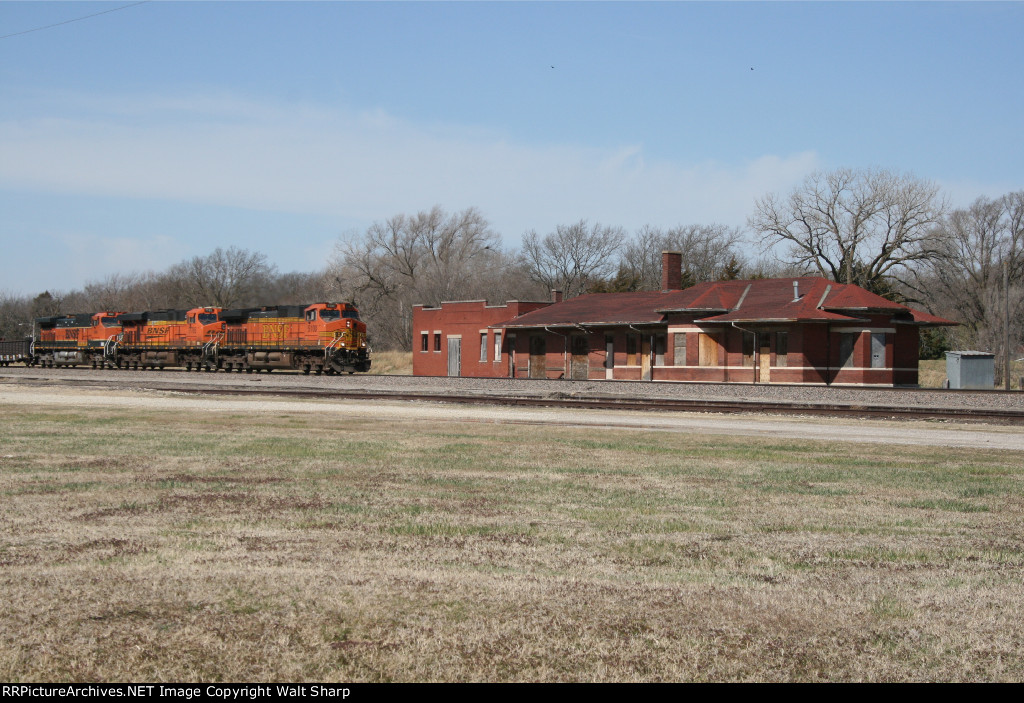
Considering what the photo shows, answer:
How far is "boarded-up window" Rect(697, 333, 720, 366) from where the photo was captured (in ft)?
144

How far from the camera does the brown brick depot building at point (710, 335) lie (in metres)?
40.9

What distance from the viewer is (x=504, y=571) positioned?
6957mm

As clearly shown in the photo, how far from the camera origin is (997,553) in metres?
7.87

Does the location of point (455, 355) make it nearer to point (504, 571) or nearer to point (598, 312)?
point (598, 312)

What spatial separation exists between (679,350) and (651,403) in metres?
14.5

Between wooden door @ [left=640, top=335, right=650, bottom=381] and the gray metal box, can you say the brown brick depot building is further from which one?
the gray metal box

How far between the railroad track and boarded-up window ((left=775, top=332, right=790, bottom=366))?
29.0 feet

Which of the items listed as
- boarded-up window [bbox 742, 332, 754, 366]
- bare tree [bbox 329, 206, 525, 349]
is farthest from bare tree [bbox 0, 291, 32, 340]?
boarded-up window [bbox 742, 332, 754, 366]

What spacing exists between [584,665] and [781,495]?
655cm

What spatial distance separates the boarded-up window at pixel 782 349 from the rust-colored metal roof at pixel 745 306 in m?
0.96

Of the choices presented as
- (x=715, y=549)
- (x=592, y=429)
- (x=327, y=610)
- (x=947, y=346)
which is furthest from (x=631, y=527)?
(x=947, y=346)

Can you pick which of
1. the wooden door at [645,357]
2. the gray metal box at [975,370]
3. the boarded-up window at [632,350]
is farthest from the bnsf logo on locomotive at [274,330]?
the gray metal box at [975,370]

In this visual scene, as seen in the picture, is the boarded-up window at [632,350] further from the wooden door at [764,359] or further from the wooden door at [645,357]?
the wooden door at [764,359]

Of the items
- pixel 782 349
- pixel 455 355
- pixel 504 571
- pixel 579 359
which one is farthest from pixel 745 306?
pixel 504 571
